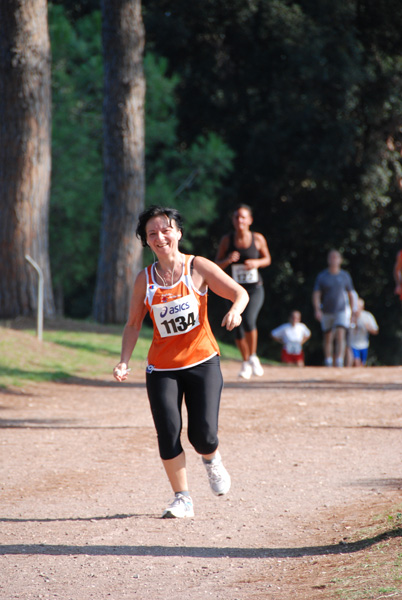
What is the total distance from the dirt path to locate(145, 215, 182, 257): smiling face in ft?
5.37

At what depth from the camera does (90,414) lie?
924 cm

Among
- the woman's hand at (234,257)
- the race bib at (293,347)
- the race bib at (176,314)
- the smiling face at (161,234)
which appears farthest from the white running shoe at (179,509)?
the race bib at (293,347)

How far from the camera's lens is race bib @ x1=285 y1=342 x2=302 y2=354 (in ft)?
55.4

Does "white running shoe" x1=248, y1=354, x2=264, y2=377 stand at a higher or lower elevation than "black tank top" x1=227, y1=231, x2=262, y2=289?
lower

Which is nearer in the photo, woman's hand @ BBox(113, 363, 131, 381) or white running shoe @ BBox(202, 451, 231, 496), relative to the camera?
woman's hand @ BBox(113, 363, 131, 381)

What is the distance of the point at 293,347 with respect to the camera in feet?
55.6

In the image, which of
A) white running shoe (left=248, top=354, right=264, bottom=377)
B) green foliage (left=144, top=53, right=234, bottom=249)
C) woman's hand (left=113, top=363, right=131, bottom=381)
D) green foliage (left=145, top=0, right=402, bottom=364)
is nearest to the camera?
woman's hand (left=113, top=363, right=131, bottom=381)

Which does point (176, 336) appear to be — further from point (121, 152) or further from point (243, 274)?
point (121, 152)

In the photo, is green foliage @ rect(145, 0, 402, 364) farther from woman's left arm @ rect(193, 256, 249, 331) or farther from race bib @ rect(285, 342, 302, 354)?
woman's left arm @ rect(193, 256, 249, 331)

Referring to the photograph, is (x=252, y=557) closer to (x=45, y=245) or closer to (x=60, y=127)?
(x=45, y=245)

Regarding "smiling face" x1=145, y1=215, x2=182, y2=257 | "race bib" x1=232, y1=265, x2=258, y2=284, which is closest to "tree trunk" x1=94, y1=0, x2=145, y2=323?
"race bib" x1=232, y1=265, x2=258, y2=284

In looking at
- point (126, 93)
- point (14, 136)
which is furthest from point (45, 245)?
point (126, 93)

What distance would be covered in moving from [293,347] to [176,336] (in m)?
12.2

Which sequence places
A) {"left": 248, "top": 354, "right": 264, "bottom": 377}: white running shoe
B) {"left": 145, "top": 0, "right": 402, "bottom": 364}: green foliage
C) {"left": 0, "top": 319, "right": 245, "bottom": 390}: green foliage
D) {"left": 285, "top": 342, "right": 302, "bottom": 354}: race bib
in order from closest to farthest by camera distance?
{"left": 248, "top": 354, "right": 264, "bottom": 377}: white running shoe, {"left": 0, "top": 319, "right": 245, "bottom": 390}: green foliage, {"left": 285, "top": 342, "right": 302, "bottom": 354}: race bib, {"left": 145, "top": 0, "right": 402, "bottom": 364}: green foliage
